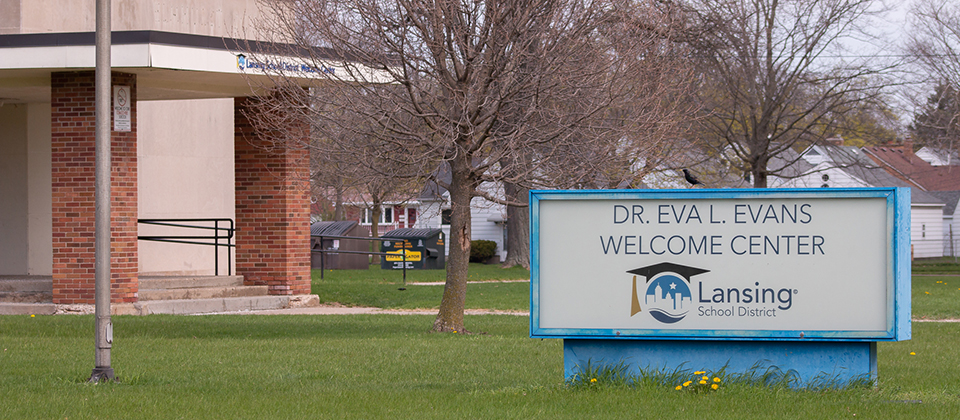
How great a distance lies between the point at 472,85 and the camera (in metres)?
11.2

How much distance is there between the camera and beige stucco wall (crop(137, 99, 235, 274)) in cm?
1872

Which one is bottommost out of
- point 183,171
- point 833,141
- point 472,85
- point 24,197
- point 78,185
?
point 24,197

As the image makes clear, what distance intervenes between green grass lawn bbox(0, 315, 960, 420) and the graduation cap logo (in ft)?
1.76

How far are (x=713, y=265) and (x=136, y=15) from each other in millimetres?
12536

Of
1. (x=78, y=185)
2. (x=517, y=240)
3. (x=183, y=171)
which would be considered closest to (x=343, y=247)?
(x=517, y=240)

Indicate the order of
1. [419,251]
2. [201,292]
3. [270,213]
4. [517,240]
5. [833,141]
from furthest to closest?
[419,251]
[517,240]
[833,141]
[270,213]
[201,292]

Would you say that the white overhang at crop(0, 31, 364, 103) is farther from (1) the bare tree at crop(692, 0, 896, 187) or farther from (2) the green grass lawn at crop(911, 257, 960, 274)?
(2) the green grass lawn at crop(911, 257, 960, 274)

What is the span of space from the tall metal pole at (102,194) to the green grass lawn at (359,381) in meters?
0.36

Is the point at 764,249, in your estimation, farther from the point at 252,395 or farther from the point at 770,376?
the point at 252,395

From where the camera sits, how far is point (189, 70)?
44.9ft

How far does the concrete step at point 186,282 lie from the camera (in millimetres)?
15961

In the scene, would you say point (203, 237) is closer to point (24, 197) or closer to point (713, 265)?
point (24, 197)

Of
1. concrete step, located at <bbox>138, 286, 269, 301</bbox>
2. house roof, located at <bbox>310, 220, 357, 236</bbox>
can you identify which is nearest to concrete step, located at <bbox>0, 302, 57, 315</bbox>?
concrete step, located at <bbox>138, 286, 269, 301</bbox>

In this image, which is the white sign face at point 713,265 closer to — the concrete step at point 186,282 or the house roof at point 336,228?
the concrete step at point 186,282
